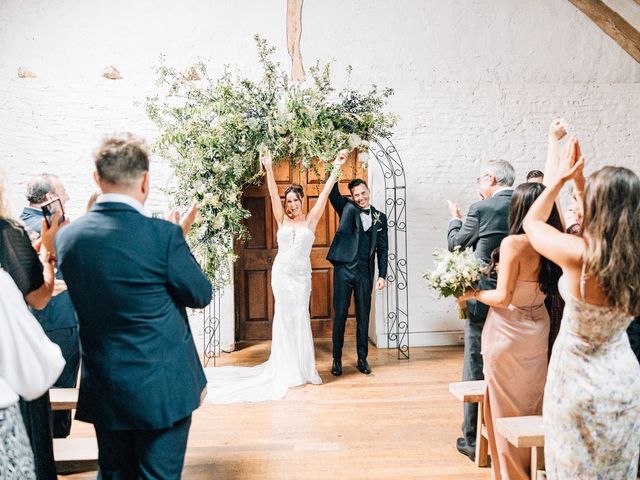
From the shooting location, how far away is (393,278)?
22.1ft

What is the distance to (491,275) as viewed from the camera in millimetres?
3602

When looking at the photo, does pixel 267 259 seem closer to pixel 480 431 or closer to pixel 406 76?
pixel 406 76

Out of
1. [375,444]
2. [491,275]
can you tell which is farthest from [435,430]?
[491,275]

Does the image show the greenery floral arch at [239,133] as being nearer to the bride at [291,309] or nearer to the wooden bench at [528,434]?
the bride at [291,309]

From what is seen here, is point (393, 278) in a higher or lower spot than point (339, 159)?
lower

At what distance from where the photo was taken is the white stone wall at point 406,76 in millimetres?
6492

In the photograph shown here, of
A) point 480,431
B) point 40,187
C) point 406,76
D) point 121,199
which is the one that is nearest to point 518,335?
point 480,431

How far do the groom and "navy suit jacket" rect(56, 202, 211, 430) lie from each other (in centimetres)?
353

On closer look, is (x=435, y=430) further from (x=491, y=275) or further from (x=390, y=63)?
(x=390, y=63)

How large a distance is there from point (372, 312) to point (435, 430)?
2817 mm

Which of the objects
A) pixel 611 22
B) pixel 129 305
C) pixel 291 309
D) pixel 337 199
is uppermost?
pixel 611 22

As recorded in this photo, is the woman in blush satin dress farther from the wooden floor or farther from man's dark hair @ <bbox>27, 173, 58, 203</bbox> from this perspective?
man's dark hair @ <bbox>27, 173, 58, 203</bbox>

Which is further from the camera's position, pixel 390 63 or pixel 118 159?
pixel 390 63

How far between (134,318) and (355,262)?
3.70 m
